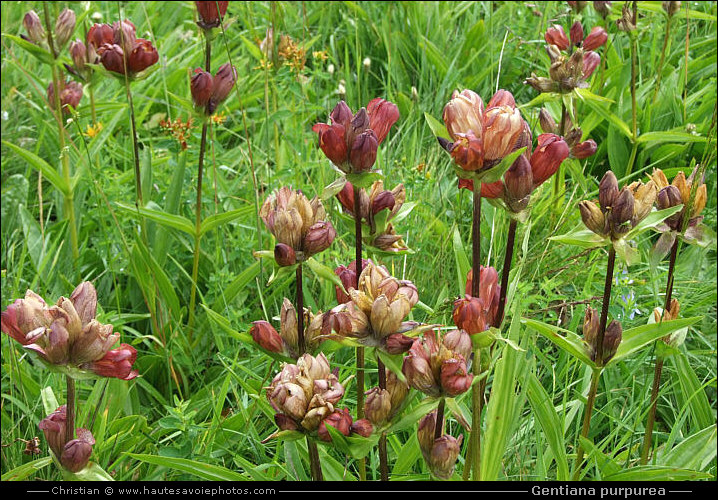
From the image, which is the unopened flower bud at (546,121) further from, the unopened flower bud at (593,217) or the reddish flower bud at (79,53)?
the reddish flower bud at (79,53)

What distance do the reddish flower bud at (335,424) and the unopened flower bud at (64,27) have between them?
5.77 ft

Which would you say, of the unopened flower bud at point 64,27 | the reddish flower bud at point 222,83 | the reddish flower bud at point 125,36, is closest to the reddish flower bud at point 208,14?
the reddish flower bud at point 222,83

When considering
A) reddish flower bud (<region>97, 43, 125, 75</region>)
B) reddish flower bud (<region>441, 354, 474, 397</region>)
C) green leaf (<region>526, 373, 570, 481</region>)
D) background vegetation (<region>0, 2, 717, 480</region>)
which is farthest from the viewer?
reddish flower bud (<region>97, 43, 125, 75</region>)

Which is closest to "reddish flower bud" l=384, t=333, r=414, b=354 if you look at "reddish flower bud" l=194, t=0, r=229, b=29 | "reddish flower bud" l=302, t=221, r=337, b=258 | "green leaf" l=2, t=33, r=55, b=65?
"reddish flower bud" l=302, t=221, r=337, b=258

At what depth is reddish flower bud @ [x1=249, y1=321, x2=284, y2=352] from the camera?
4.09ft

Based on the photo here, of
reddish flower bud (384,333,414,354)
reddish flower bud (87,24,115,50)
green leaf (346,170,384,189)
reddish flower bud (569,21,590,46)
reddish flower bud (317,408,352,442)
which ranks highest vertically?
green leaf (346,170,384,189)

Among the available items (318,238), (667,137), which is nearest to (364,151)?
(318,238)

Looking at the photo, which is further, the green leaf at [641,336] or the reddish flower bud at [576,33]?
the reddish flower bud at [576,33]

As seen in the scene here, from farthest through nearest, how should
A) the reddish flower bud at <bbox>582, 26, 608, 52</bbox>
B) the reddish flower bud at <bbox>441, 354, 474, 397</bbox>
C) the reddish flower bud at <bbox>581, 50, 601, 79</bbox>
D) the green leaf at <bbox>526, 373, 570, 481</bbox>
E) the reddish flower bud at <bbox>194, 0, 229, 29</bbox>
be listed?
the reddish flower bud at <bbox>582, 26, 608, 52</bbox> → the reddish flower bud at <bbox>581, 50, 601, 79</bbox> → the reddish flower bud at <bbox>194, 0, 229, 29</bbox> → the green leaf at <bbox>526, 373, 570, 481</bbox> → the reddish flower bud at <bbox>441, 354, 474, 397</bbox>

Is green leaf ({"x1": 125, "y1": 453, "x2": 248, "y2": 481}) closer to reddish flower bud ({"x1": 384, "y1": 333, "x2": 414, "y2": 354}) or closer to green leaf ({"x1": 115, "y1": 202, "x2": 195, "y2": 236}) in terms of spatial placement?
reddish flower bud ({"x1": 384, "y1": 333, "x2": 414, "y2": 354})

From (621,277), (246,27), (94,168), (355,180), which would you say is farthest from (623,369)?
(246,27)

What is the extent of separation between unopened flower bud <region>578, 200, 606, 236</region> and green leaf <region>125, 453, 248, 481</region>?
0.76 meters

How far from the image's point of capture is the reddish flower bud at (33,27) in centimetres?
232
